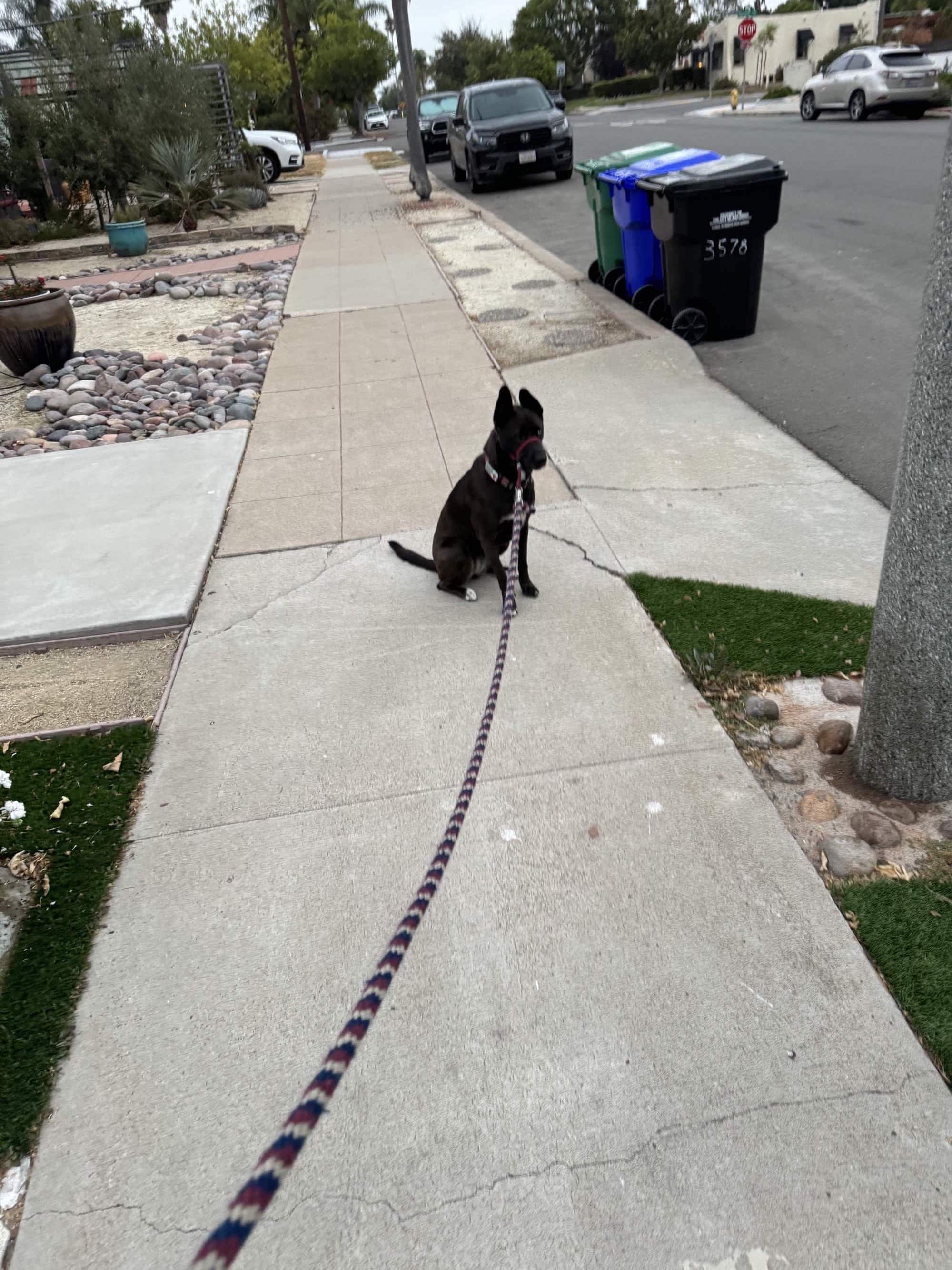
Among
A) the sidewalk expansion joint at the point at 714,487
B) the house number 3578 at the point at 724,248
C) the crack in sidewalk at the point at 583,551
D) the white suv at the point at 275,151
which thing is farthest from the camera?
the white suv at the point at 275,151

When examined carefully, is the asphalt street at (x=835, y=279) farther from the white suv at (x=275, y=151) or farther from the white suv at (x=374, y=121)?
the white suv at (x=374, y=121)

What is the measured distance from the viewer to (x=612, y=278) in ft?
31.9

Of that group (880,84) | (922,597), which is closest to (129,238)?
(922,597)

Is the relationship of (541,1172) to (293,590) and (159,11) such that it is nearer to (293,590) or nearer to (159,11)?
(293,590)

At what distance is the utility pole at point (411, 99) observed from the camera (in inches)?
687

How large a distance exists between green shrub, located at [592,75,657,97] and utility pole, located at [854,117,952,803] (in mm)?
77204

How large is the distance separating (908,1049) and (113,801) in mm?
2622

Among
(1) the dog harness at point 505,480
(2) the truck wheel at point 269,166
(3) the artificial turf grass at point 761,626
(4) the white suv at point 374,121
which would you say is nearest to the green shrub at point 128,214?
(2) the truck wheel at point 269,166

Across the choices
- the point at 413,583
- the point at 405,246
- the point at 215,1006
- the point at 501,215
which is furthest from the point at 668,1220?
the point at 501,215

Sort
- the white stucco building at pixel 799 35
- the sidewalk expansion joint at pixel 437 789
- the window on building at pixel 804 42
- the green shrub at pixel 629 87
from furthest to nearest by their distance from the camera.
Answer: the green shrub at pixel 629 87 → the window on building at pixel 804 42 → the white stucco building at pixel 799 35 → the sidewalk expansion joint at pixel 437 789

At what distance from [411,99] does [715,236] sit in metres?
13.9

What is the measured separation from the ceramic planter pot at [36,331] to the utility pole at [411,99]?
12381 mm

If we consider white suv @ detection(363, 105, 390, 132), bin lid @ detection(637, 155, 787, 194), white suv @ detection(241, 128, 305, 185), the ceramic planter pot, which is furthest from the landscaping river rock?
white suv @ detection(363, 105, 390, 132)

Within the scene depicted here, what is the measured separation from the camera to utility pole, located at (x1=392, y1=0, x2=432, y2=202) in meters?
17.4
